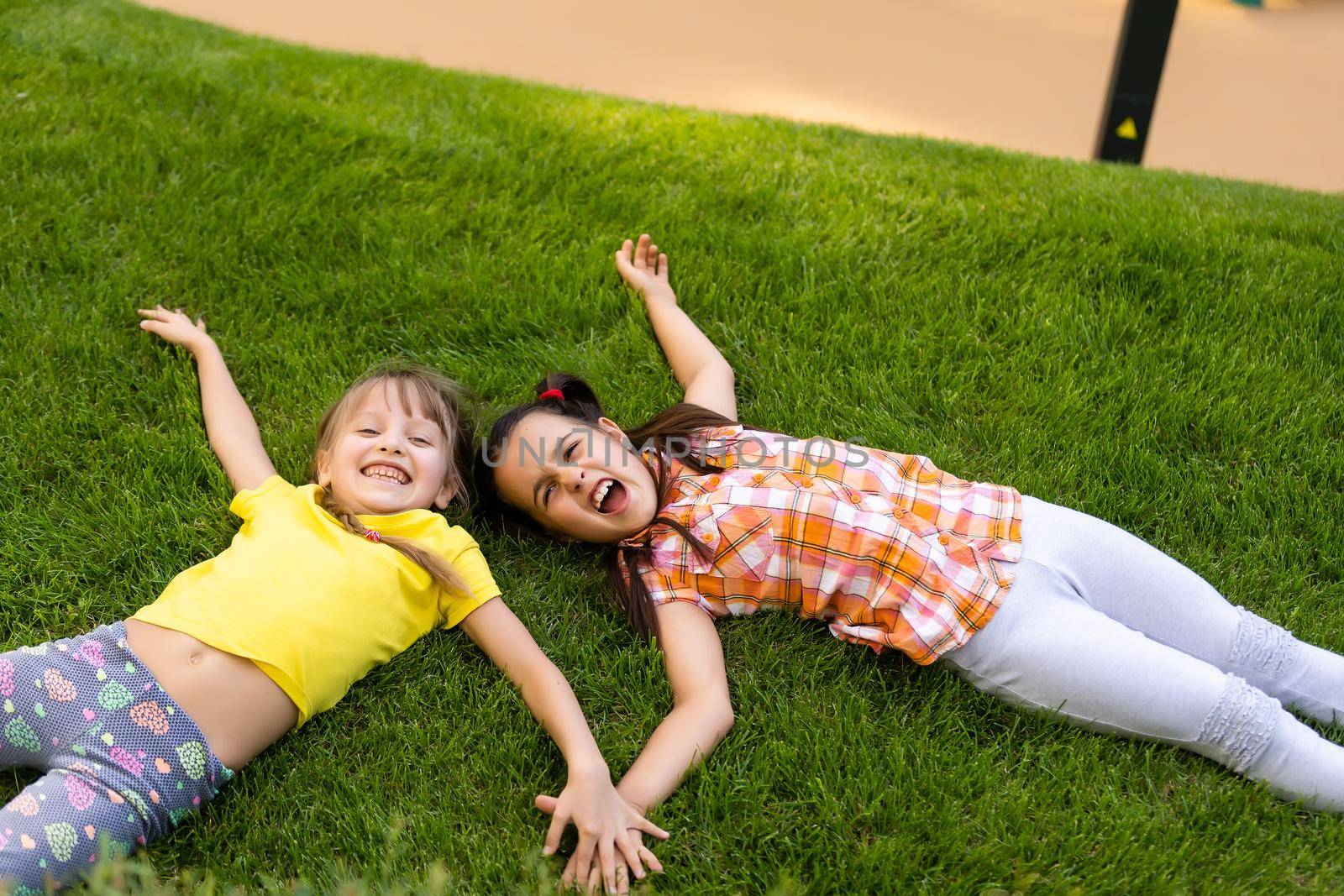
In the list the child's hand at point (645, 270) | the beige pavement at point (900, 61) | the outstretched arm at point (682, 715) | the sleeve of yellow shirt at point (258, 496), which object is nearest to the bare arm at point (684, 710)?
the outstretched arm at point (682, 715)

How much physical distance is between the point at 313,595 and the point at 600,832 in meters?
0.80

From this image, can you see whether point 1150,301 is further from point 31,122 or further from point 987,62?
point 31,122

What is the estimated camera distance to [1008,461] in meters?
2.87

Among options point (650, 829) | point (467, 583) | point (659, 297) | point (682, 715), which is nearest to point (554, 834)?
point (650, 829)

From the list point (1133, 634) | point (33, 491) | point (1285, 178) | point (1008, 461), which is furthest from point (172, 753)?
point (1285, 178)

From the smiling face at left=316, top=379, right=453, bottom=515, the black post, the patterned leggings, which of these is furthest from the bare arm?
the black post

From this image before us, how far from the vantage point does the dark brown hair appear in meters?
2.40

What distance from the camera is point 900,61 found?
6.02 metres

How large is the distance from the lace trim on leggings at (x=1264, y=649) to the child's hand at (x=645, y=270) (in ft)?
6.13

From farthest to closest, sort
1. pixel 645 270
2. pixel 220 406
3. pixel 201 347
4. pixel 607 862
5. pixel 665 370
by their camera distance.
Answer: pixel 645 270 → pixel 665 370 → pixel 201 347 → pixel 220 406 → pixel 607 862

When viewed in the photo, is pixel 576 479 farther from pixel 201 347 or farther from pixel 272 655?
pixel 201 347

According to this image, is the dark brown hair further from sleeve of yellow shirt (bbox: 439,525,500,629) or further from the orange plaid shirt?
sleeve of yellow shirt (bbox: 439,525,500,629)

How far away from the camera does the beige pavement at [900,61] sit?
5.83m

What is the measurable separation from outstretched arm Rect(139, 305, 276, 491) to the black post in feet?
16.0
